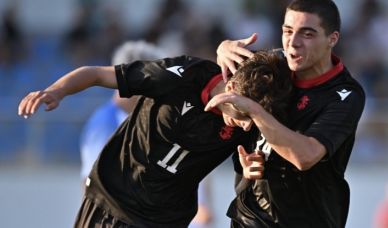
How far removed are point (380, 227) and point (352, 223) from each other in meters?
1.06

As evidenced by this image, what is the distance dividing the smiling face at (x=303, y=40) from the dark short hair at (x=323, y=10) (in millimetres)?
20

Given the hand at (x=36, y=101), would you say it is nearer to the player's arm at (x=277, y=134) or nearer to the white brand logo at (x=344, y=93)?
the player's arm at (x=277, y=134)

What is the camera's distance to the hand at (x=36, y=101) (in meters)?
5.62

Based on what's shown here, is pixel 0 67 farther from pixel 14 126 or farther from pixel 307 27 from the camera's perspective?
pixel 307 27

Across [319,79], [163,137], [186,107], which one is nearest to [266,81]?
[319,79]

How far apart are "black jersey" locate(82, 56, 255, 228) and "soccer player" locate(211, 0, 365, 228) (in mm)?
200

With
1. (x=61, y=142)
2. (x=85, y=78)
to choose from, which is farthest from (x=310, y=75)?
(x=61, y=142)

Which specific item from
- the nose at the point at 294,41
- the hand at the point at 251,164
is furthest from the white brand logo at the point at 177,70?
the nose at the point at 294,41

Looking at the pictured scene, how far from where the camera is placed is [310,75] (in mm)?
6039

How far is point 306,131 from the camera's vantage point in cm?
586

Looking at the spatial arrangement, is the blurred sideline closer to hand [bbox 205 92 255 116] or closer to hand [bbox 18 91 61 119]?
hand [bbox 18 91 61 119]

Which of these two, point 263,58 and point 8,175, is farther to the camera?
point 8,175

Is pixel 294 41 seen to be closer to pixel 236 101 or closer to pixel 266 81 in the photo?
pixel 266 81

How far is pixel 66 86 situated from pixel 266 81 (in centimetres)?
96
